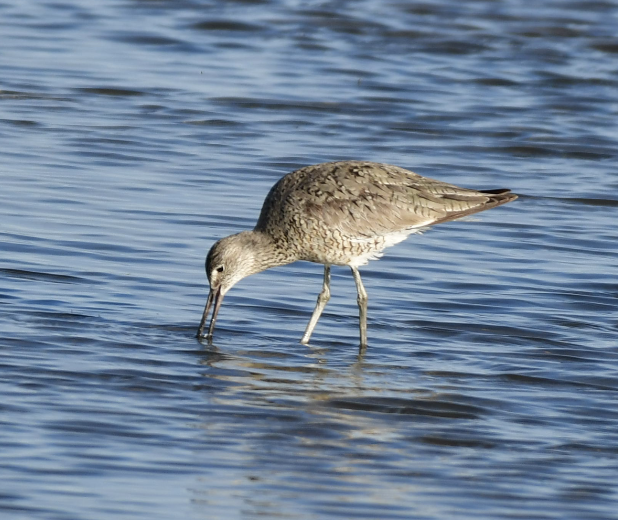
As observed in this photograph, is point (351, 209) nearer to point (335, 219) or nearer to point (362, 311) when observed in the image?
point (335, 219)

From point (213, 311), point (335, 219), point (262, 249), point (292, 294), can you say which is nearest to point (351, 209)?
point (335, 219)

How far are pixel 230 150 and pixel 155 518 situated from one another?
325 inches

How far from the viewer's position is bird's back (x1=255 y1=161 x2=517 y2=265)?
8109mm

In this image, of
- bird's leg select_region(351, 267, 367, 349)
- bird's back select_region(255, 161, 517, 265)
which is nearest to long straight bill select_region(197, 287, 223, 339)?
bird's back select_region(255, 161, 517, 265)

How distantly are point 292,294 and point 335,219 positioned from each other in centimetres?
121

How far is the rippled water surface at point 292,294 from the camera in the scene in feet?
19.1

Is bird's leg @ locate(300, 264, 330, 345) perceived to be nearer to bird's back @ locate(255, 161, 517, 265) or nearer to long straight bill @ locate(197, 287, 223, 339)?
bird's back @ locate(255, 161, 517, 265)

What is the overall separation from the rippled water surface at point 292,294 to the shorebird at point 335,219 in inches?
16.0

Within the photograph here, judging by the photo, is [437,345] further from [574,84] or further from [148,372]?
[574,84]

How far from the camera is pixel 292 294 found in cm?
916

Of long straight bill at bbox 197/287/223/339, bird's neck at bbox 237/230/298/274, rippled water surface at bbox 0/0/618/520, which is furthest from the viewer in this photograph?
bird's neck at bbox 237/230/298/274

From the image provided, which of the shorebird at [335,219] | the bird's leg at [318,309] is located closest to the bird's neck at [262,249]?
the shorebird at [335,219]

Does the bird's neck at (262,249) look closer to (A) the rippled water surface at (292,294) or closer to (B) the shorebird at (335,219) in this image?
(B) the shorebird at (335,219)

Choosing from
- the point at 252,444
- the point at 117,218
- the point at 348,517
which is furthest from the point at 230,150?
the point at 348,517
